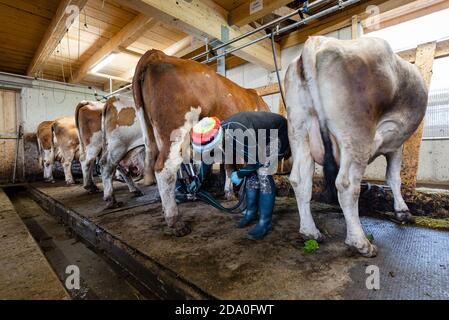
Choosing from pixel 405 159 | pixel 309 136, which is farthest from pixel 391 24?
pixel 309 136

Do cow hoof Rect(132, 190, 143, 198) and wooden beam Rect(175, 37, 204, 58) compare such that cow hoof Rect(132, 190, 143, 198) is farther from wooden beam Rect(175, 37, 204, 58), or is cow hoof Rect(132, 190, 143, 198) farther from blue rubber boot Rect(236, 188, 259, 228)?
wooden beam Rect(175, 37, 204, 58)

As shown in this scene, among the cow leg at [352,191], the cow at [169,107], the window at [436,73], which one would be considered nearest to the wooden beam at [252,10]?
the cow at [169,107]

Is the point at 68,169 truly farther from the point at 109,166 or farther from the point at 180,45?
the point at 180,45

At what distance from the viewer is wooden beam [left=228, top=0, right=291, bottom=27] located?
336 centimetres

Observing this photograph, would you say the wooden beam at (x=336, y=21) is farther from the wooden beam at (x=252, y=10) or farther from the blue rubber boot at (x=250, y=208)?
the blue rubber boot at (x=250, y=208)

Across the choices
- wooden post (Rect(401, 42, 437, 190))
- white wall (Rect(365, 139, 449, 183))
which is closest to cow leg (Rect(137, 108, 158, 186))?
wooden post (Rect(401, 42, 437, 190))

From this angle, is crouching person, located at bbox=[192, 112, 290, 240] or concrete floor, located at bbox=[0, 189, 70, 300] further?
crouching person, located at bbox=[192, 112, 290, 240]

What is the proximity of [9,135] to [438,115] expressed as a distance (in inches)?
385

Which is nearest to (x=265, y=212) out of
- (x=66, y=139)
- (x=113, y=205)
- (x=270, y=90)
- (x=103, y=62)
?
(x=113, y=205)

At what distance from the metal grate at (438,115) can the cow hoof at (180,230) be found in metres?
3.59

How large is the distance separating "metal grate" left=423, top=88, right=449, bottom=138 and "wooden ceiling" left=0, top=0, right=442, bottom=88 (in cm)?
132

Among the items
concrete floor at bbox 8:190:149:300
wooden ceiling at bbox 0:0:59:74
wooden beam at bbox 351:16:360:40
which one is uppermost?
wooden ceiling at bbox 0:0:59:74

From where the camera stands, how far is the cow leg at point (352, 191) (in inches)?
56.7
